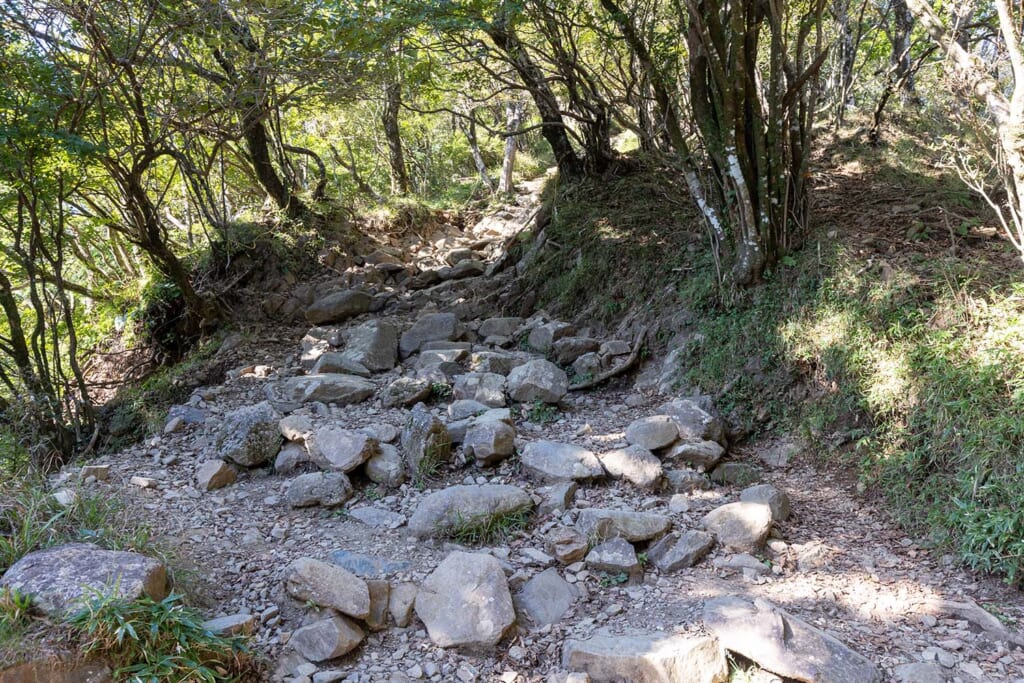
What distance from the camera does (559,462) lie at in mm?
3908

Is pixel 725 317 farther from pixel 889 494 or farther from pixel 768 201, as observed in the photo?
pixel 889 494

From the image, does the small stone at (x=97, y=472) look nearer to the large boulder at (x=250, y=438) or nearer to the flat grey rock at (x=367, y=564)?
the large boulder at (x=250, y=438)

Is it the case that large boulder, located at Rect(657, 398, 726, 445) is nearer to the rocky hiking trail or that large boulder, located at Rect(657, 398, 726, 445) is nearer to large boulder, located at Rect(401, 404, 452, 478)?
the rocky hiking trail

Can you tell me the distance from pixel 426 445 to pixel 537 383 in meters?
1.30

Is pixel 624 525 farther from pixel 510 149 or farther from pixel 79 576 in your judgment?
pixel 510 149

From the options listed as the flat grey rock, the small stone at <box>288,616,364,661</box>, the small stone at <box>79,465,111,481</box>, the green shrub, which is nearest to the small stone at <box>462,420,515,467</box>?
the flat grey rock

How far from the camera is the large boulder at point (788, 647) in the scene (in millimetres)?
2379

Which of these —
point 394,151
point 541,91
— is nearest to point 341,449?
point 541,91

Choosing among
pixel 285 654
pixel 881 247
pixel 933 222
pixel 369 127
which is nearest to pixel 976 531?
pixel 881 247

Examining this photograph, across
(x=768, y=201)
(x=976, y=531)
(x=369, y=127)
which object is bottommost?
(x=976, y=531)

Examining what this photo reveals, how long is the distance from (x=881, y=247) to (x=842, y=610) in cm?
280

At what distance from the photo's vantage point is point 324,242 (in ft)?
27.8

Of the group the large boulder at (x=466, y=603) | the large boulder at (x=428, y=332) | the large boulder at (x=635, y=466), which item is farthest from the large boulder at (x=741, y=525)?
the large boulder at (x=428, y=332)

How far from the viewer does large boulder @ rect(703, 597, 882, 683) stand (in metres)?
2.38
